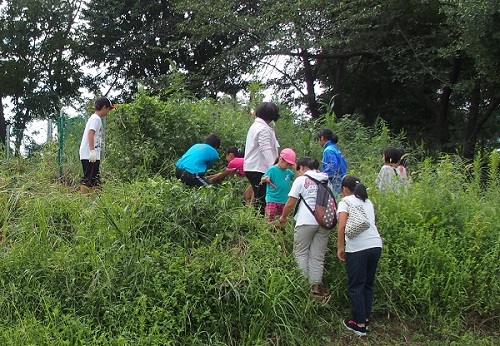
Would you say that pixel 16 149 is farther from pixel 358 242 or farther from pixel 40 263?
pixel 358 242

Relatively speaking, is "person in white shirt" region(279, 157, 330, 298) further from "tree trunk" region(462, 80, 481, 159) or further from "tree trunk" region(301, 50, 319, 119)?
"tree trunk" region(301, 50, 319, 119)

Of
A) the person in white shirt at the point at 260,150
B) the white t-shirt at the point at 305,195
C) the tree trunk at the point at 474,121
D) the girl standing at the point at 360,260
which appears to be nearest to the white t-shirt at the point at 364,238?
the girl standing at the point at 360,260

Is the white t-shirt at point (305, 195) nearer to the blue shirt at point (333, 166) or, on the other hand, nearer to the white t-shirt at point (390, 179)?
the blue shirt at point (333, 166)

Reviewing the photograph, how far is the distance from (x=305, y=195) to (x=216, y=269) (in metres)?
1.12

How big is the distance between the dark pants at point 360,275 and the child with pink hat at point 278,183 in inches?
42.3

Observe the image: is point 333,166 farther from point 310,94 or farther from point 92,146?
point 310,94

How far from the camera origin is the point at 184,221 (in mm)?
5289

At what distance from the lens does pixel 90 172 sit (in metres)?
6.76

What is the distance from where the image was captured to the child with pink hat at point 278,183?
570 centimetres

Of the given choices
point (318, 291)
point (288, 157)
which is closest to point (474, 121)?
point (288, 157)

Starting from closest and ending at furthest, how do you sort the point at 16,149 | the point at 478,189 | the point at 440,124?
the point at 478,189 → the point at 16,149 → the point at 440,124

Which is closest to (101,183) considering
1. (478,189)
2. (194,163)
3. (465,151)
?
(194,163)

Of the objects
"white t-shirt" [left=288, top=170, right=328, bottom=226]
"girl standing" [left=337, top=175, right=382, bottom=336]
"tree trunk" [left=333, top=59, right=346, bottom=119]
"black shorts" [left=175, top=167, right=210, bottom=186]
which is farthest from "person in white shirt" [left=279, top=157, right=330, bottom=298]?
"tree trunk" [left=333, top=59, right=346, bottom=119]

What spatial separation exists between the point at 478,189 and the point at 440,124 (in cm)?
989
